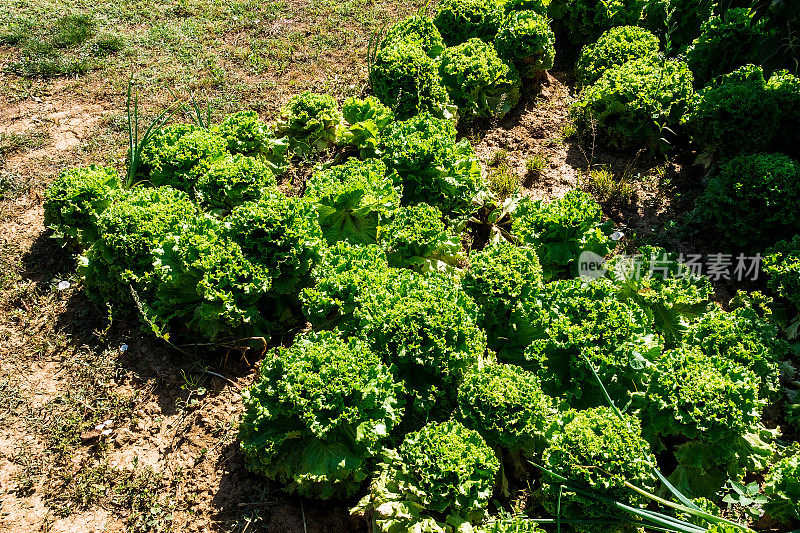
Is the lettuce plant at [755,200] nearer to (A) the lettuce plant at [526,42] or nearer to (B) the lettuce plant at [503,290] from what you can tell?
(B) the lettuce plant at [503,290]

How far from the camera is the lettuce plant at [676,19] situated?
7475 mm

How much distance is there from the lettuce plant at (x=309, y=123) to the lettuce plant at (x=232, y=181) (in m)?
1.03

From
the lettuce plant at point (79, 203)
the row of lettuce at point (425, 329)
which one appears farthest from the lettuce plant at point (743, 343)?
the lettuce plant at point (79, 203)

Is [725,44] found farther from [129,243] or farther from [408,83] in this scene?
[129,243]

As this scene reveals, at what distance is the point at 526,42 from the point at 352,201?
3699 mm

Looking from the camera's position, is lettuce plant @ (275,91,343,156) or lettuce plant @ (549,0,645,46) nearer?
lettuce plant @ (275,91,343,156)

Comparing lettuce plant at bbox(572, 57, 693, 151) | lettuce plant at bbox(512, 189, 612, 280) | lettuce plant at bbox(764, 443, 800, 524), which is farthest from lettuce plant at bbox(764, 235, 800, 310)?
lettuce plant at bbox(572, 57, 693, 151)

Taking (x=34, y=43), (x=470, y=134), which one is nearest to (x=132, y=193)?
(x=470, y=134)

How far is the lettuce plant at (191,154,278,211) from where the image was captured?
541 cm

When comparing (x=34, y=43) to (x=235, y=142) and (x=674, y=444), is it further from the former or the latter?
(x=674, y=444)

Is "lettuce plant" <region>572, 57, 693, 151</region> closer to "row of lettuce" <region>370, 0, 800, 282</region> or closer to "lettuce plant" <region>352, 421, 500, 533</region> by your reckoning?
"row of lettuce" <region>370, 0, 800, 282</region>

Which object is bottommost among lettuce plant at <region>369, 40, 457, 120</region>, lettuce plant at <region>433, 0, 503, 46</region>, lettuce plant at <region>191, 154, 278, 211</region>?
lettuce plant at <region>191, 154, 278, 211</region>

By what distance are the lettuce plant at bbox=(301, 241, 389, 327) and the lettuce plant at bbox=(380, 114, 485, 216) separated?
4.05 feet

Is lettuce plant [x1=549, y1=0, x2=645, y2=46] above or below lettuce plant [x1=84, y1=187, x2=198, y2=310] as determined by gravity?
above
